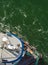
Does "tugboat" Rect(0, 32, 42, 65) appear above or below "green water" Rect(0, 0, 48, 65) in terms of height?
above

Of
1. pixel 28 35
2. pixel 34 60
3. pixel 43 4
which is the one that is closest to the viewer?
pixel 34 60

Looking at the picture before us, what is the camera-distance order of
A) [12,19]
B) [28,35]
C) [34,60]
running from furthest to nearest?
[12,19]
[28,35]
[34,60]

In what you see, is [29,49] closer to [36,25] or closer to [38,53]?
[38,53]

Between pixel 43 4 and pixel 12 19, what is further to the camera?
pixel 43 4

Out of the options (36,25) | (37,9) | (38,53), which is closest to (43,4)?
(37,9)

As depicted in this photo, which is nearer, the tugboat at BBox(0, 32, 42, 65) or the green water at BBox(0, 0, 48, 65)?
the tugboat at BBox(0, 32, 42, 65)
